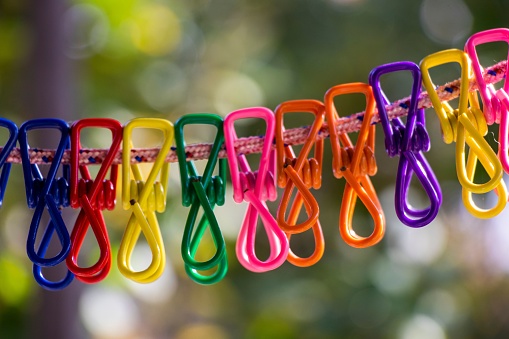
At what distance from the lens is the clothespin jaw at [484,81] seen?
417mm

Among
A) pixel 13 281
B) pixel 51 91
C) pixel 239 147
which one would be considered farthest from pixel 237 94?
pixel 239 147

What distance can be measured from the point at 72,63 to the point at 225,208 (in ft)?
1.73

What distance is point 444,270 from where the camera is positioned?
5.12ft

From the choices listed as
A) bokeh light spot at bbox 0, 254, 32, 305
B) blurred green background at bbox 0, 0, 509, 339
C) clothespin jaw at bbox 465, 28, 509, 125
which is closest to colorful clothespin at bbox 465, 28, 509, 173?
clothespin jaw at bbox 465, 28, 509, 125

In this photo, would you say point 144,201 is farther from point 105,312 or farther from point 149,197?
point 105,312

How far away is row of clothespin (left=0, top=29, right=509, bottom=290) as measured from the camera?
1.38ft

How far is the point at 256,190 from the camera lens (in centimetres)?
45

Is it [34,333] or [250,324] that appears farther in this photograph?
[250,324]

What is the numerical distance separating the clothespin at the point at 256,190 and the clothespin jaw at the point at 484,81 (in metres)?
0.14

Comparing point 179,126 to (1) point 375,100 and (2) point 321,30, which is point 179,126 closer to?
(1) point 375,100

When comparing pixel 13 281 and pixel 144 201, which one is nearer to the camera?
pixel 144 201

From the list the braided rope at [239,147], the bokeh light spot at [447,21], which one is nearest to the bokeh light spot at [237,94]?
the bokeh light spot at [447,21]

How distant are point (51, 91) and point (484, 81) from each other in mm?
1005

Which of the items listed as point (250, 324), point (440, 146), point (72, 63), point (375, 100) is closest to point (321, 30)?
point (440, 146)
